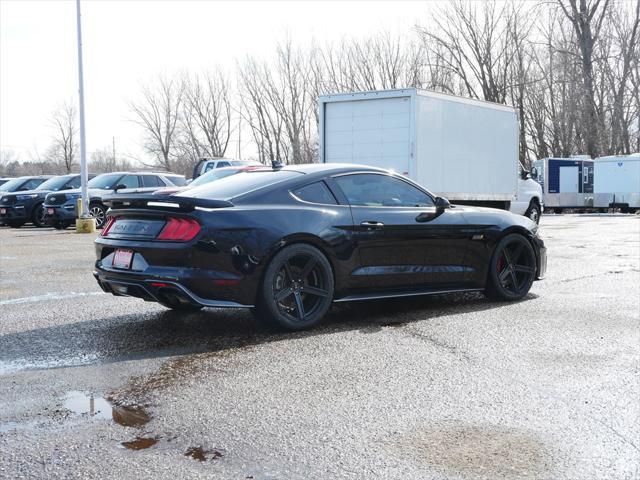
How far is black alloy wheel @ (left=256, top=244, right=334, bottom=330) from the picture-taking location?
5949mm

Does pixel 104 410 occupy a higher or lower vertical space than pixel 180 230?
lower

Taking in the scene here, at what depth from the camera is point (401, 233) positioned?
6832 millimetres

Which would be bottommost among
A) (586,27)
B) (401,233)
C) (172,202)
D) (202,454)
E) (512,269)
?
(202,454)

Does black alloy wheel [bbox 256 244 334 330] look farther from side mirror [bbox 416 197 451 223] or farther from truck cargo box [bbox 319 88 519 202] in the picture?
truck cargo box [bbox 319 88 519 202]

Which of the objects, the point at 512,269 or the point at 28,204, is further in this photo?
the point at 28,204

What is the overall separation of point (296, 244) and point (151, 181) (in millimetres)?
15261

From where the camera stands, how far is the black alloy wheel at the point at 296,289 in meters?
5.95

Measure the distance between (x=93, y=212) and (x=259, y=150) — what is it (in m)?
47.6

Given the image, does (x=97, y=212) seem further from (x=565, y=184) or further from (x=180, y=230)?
(x=565, y=184)

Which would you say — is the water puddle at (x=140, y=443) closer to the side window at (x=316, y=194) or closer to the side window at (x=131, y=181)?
the side window at (x=316, y=194)

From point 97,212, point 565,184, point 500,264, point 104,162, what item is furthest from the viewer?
point 104,162

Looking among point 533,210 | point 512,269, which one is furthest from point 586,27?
point 512,269

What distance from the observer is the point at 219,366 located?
5.03 metres

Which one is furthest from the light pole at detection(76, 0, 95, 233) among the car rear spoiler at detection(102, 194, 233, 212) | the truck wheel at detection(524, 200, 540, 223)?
the car rear spoiler at detection(102, 194, 233, 212)
